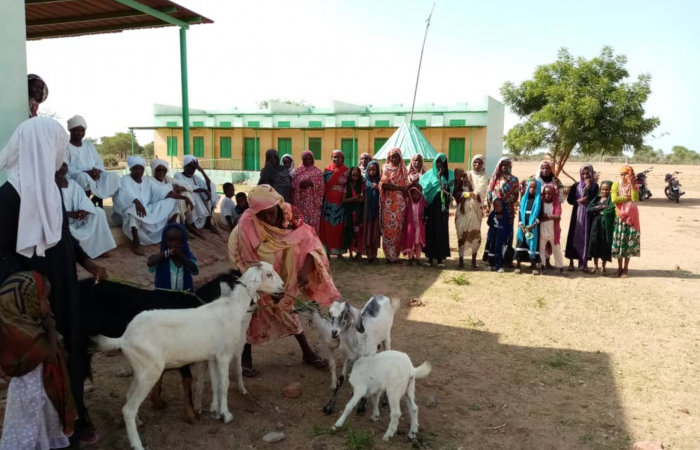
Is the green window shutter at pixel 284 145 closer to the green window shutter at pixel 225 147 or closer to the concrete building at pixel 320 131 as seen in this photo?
the concrete building at pixel 320 131

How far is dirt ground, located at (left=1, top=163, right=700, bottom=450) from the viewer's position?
3818 millimetres

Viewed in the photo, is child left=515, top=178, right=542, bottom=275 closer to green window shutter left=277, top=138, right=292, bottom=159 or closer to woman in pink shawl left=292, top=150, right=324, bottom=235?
woman in pink shawl left=292, top=150, right=324, bottom=235

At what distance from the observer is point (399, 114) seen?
27047mm

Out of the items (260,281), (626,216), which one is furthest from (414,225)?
(260,281)

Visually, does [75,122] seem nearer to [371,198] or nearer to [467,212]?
[371,198]

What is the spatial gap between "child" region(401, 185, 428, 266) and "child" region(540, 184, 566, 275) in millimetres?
2134

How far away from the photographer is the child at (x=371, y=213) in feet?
32.3

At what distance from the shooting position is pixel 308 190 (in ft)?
32.1

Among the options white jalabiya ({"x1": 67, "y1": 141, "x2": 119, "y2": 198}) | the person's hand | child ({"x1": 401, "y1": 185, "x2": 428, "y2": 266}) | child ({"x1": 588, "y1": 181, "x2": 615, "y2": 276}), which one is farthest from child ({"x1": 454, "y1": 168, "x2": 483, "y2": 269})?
white jalabiya ({"x1": 67, "y1": 141, "x2": 119, "y2": 198})

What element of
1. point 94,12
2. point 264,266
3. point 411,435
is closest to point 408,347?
point 411,435

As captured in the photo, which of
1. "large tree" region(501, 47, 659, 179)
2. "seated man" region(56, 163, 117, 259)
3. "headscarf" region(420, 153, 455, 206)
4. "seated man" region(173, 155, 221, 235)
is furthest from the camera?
"large tree" region(501, 47, 659, 179)

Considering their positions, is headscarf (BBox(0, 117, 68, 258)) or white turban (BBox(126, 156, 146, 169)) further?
white turban (BBox(126, 156, 146, 169))

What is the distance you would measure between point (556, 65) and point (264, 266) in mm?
24710

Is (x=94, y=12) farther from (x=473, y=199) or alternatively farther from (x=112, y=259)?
(x=473, y=199)
